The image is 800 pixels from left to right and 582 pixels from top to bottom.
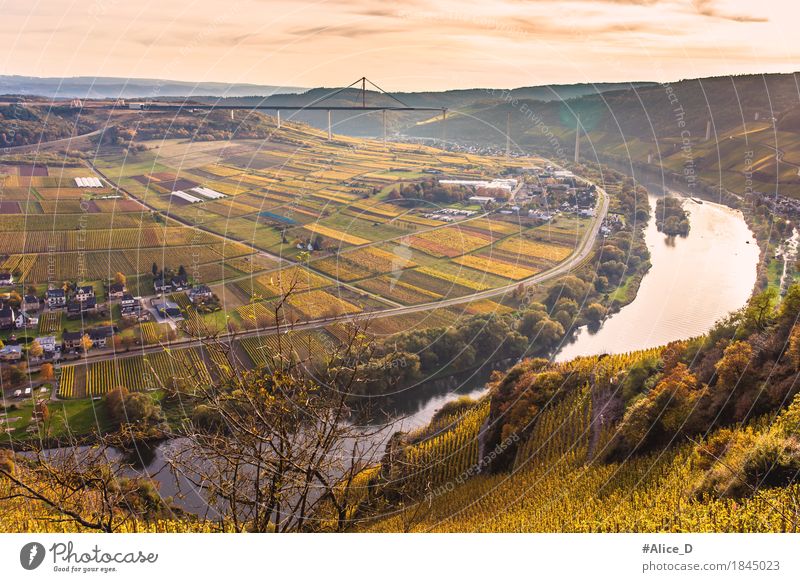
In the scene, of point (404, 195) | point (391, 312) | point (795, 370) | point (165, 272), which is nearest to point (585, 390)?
point (795, 370)

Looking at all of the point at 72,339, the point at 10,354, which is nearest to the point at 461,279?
the point at 72,339

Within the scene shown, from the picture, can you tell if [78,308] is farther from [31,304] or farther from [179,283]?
[179,283]

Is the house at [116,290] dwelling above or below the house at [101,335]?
above

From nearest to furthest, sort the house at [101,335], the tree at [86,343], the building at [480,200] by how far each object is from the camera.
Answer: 1. the tree at [86,343]
2. the house at [101,335]
3. the building at [480,200]

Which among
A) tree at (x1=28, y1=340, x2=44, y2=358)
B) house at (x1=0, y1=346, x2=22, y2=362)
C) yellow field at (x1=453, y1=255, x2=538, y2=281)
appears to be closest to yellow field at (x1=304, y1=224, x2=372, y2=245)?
yellow field at (x1=453, y1=255, x2=538, y2=281)

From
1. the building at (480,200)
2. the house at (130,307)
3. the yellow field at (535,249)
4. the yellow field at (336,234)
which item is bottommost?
the house at (130,307)

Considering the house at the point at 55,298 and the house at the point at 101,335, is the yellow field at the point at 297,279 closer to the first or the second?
the house at the point at 101,335

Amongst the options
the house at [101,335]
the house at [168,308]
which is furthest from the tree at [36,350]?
the house at [168,308]

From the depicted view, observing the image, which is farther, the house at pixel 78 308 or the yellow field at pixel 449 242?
the yellow field at pixel 449 242
